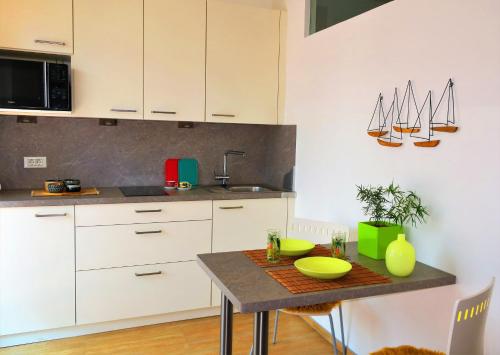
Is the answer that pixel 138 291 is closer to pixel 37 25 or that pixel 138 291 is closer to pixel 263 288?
pixel 263 288

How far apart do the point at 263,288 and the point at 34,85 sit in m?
1.97

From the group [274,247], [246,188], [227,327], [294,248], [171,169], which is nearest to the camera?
[227,327]

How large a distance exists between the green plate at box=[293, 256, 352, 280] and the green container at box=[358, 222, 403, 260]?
26 centimetres

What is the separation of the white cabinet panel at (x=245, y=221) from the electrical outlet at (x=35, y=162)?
1.26m

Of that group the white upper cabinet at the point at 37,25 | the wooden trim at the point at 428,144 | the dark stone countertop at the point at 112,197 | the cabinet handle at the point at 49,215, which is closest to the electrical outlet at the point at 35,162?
the dark stone countertop at the point at 112,197

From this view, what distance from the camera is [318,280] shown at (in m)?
1.65

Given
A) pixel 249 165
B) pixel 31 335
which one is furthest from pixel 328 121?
pixel 31 335

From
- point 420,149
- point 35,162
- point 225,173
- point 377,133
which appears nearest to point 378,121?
point 377,133

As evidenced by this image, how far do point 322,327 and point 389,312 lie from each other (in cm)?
73

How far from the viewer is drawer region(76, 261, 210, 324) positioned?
2.76 meters

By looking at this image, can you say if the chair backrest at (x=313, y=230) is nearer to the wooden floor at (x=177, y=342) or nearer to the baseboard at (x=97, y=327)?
the wooden floor at (x=177, y=342)

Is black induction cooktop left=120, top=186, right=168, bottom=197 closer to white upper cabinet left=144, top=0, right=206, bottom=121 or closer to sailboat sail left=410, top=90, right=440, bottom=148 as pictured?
white upper cabinet left=144, top=0, right=206, bottom=121

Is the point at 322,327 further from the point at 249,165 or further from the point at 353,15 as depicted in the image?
the point at 353,15

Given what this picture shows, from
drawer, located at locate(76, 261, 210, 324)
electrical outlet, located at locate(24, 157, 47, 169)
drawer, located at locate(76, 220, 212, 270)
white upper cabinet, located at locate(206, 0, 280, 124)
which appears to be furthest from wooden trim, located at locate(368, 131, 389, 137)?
electrical outlet, located at locate(24, 157, 47, 169)
